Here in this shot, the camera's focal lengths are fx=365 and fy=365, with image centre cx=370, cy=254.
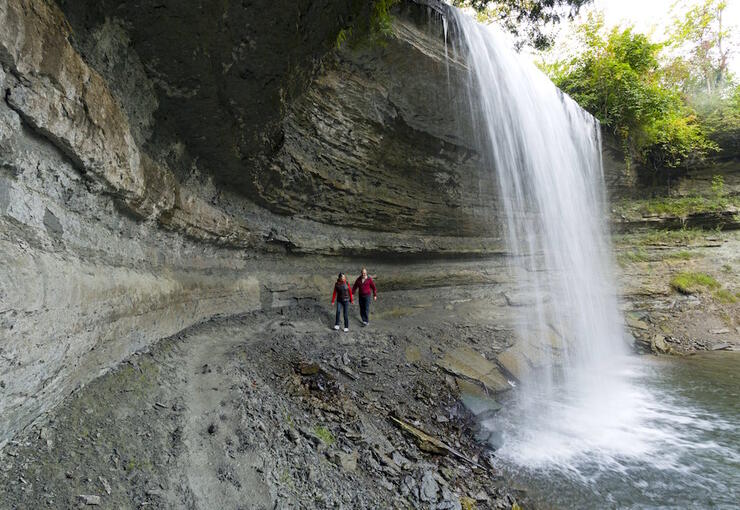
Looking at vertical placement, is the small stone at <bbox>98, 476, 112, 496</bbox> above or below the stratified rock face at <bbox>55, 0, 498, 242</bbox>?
below

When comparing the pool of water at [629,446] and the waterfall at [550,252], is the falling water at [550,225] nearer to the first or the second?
the waterfall at [550,252]

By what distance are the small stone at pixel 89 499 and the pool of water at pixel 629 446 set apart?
4.16m

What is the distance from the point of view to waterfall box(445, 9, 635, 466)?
20.2 ft

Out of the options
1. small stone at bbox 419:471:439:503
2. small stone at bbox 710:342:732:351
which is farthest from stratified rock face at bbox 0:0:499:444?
small stone at bbox 710:342:732:351

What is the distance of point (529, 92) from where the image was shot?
34.3ft

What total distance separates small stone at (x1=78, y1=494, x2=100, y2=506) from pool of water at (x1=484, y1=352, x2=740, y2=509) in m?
4.16

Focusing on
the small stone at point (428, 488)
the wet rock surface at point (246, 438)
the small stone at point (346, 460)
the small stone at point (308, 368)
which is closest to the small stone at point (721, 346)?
the wet rock surface at point (246, 438)

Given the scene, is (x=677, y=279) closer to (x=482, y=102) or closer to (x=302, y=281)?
(x=482, y=102)

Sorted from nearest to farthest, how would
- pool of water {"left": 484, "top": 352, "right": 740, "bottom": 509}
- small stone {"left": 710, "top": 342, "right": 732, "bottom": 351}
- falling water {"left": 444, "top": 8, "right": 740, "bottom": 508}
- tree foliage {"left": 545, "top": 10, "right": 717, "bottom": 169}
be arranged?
pool of water {"left": 484, "top": 352, "right": 740, "bottom": 509} → falling water {"left": 444, "top": 8, "right": 740, "bottom": 508} → small stone {"left": 710, "top": 342, "right": 732, "bottom": 351} → tree foliage {"left": 545, "top": 10, "right": 717, "bottom": 169}

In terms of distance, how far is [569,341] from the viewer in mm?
10992

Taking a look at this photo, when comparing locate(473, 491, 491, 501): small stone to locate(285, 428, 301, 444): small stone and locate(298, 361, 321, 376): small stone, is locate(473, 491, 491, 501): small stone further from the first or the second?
locate(298, 361, 321, 376): small stone

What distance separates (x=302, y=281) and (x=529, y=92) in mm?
8335

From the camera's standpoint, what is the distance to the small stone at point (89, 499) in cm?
219

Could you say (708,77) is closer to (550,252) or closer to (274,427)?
(550,252)
